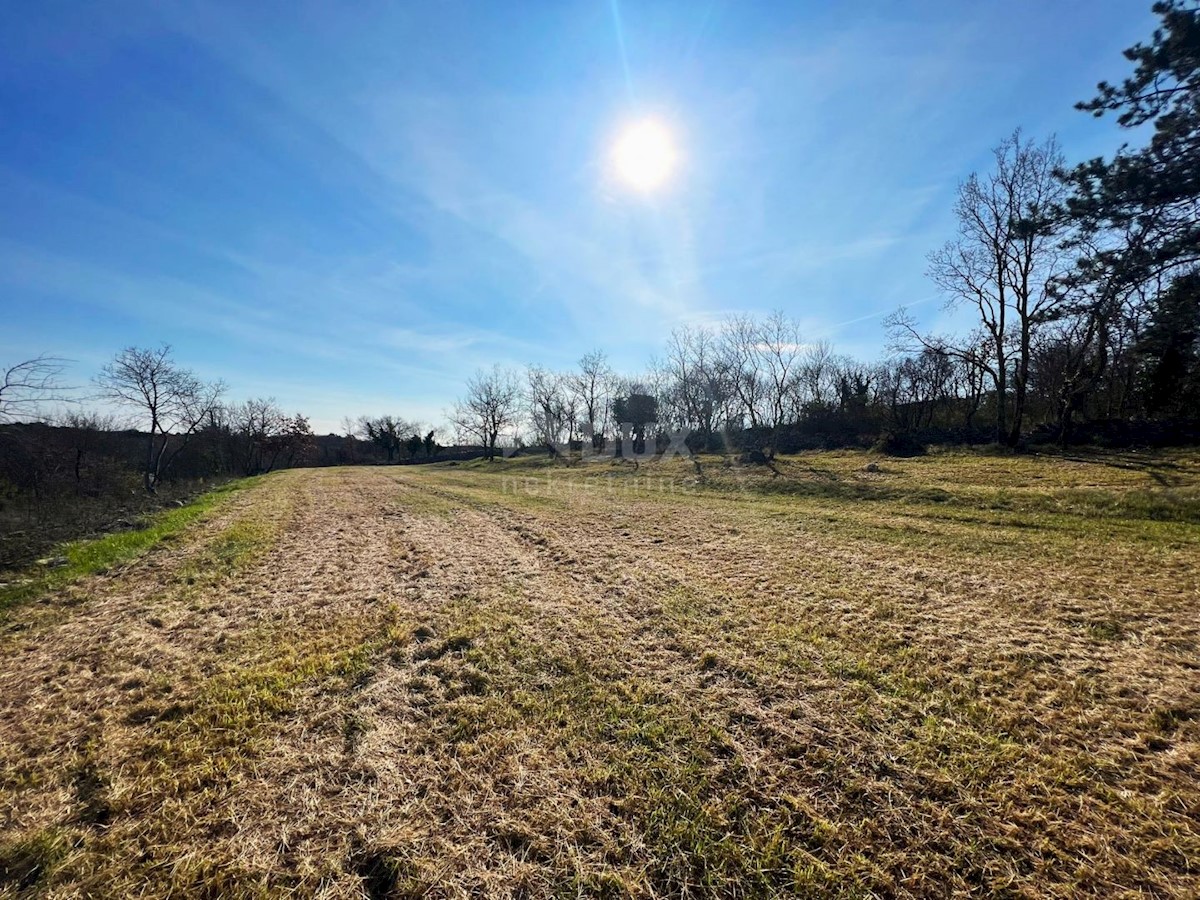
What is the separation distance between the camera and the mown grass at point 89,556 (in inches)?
256

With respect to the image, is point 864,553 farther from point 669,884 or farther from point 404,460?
point 404,460

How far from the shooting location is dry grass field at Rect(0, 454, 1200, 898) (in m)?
2.43

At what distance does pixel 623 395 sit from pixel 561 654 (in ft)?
156

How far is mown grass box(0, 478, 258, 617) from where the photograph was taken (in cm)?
651

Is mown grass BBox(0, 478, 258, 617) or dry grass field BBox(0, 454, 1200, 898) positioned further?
mown grass BBox(0, 478, 258, 617)

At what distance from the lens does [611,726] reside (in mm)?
3600

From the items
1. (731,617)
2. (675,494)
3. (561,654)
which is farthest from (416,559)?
(675,494)

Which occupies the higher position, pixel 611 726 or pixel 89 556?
pixel 89 556

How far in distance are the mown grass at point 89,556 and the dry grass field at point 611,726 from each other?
0.39 ft

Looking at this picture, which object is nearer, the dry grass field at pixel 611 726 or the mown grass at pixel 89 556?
the dry grass field at pixel 611 726

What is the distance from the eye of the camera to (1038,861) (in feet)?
7.81

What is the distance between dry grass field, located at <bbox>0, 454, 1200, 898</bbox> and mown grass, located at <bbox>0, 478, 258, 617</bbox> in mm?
118

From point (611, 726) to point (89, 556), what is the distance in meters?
10.8

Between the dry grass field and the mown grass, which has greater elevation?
the mown grass
